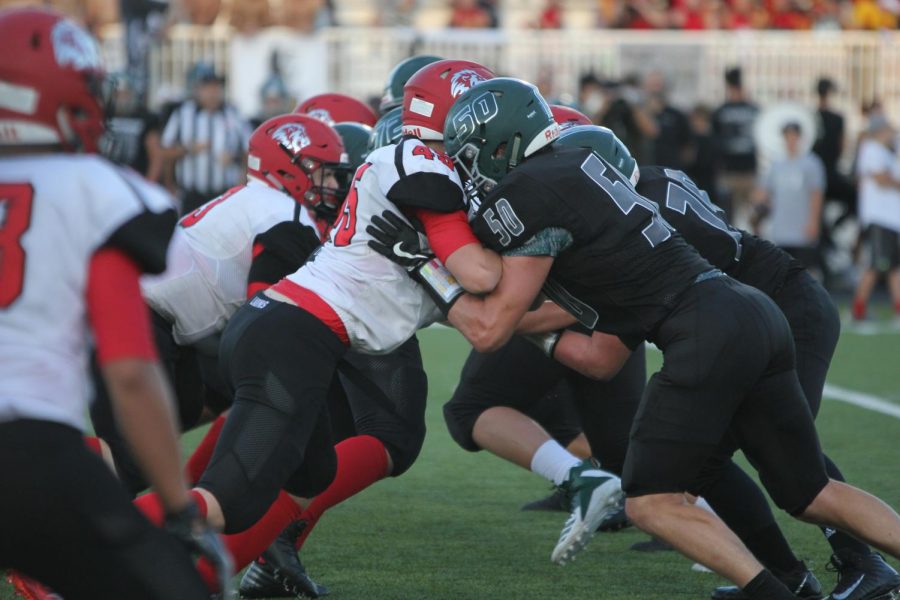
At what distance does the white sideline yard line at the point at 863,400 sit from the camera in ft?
26.6

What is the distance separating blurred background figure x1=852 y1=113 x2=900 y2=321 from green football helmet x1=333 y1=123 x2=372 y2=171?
Result: 26.7ft

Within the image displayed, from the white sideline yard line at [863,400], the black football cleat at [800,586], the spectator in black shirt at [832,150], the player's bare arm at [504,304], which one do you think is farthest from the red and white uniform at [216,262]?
the spectator in black shirt at [832,150]

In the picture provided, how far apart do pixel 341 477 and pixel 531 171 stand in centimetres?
122

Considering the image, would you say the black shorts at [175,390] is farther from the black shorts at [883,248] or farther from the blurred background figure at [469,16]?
the blurred background figure at [469,16]

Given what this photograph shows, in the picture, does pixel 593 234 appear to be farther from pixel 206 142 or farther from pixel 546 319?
pixel 206 142

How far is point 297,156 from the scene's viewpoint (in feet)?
16.2

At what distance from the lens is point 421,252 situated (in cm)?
398

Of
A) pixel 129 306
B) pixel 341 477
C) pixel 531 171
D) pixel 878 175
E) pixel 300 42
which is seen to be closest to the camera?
pixel 129 306

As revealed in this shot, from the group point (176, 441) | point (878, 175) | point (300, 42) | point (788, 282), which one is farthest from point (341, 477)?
point (300, 42)

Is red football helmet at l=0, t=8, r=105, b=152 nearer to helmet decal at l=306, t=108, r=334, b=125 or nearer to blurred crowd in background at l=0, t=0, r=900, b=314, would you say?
helmet decal at l=306, t=108, r=334, b=125

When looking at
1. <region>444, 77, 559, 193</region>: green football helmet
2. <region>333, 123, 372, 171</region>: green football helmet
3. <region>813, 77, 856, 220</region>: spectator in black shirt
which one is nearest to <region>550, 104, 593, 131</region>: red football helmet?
<region>444, 77, 559, 193</region>: green football helmet

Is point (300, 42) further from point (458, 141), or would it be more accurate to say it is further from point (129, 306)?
point (129, 306)

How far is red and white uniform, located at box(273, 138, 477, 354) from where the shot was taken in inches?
154

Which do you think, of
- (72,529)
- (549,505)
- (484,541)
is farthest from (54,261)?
(549,505)
